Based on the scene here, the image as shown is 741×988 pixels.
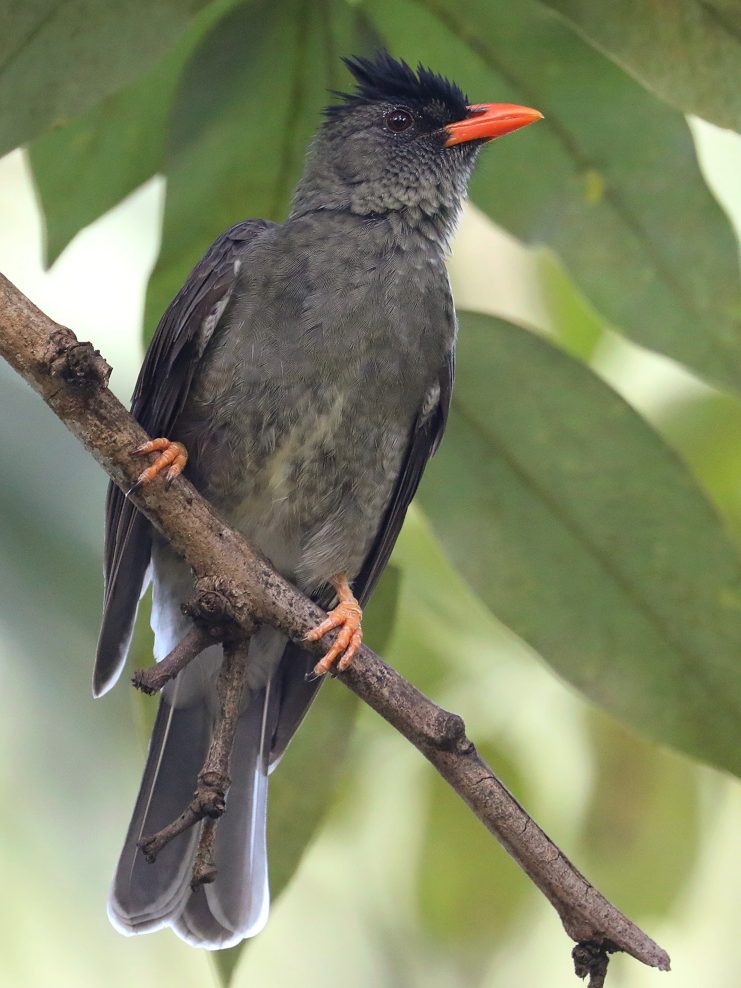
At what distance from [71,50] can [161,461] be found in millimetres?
698

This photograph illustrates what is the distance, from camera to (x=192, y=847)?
278cm

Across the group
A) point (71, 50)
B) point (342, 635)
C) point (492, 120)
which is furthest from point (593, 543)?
point (71, 50)

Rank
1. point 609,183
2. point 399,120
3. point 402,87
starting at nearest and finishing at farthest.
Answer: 1. point 609,183
2. point 402,87
3. point 399,120

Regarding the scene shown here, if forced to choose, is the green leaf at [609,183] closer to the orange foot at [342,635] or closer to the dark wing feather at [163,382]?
the dark wing feather at [163,382]

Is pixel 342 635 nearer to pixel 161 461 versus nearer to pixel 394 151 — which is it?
pixel 161 461

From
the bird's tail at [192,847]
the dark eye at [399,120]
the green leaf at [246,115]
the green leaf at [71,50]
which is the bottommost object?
the bird's tail at [192,847]

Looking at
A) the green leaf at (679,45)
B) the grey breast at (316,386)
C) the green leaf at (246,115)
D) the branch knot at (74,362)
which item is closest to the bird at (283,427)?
the grey breast at (316,386)

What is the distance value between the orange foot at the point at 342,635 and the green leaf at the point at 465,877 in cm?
79

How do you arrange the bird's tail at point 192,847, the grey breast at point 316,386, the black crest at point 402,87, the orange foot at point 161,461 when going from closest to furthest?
the orange foot at point 161,461 → the bird's tail at point 192,847 → the grey breast at point 316,386 → the black crest at point 402,87

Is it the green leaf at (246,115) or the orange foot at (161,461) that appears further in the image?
the green leaf at (246,115)

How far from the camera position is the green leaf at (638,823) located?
10.2 feet

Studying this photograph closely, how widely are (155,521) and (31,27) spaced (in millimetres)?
Answer: 859

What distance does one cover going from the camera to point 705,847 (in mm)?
3314

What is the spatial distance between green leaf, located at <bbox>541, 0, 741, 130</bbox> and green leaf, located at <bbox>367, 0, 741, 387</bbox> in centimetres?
19
